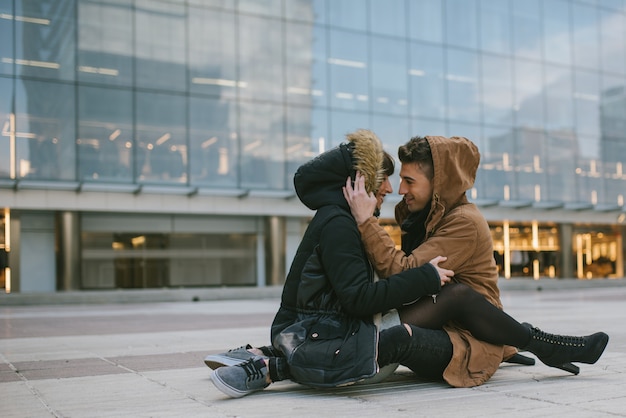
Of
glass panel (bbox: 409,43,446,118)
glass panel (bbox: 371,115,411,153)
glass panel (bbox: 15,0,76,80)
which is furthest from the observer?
glass panel (bbox: 409,43,446,118)

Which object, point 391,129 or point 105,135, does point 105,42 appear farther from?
point 391,129

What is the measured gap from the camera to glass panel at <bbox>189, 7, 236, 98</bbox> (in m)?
25.1

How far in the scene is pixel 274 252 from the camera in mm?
26719

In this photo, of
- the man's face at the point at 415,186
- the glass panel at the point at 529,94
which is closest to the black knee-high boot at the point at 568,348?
the man's face at the point at 415,186

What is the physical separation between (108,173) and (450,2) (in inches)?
646

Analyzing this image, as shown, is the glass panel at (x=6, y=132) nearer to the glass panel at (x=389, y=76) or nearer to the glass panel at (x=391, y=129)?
the glass panel at (x=391, y=129)

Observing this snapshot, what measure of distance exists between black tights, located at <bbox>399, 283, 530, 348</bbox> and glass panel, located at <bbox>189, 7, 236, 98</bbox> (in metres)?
21.8

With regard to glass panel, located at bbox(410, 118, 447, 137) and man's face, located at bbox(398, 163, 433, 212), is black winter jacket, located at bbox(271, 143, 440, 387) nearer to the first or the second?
man's face, located at bbox(398, 163, 433, 212)

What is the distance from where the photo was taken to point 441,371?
423cm

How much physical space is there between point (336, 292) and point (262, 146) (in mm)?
22494

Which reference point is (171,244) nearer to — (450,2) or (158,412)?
(450,2)

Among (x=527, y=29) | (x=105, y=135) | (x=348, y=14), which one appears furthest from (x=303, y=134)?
(x=527, y=29)

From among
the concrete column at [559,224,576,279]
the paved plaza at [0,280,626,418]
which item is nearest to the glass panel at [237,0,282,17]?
the concrete column at [559,224,576,279]

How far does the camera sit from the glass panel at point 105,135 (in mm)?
23125
